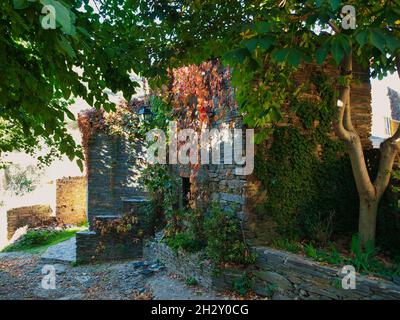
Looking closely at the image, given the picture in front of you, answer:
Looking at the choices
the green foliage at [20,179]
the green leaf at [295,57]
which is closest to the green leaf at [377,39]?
the green leaf at [295,57]

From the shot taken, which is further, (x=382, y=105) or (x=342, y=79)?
(x=382, y=105)

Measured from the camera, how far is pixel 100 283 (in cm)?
738

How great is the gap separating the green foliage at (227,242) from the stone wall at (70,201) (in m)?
10.2

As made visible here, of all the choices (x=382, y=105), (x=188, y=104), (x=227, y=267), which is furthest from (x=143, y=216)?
(x=382, y=105)

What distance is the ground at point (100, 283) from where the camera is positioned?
6.23 meters

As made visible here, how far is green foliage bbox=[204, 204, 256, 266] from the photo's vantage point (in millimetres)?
5793

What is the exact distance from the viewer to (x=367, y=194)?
5387 millimetres

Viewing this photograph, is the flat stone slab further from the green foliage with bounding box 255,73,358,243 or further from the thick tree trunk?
the thick tree trunk

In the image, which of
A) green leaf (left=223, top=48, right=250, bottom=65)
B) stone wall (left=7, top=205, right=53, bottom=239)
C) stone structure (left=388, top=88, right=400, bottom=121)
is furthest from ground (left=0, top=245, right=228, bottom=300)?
stone structure (left=388, top=88, right=400, bottom=121)

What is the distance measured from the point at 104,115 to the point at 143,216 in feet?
14.2

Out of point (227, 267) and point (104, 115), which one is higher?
point (104, 115)

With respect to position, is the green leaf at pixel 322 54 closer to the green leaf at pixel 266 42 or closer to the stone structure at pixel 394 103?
the green leaf at pixel 266 42

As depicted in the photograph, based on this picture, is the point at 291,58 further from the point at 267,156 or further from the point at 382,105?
the point at 382,105

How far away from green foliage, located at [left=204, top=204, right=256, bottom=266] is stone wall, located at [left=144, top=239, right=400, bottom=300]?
0.17 meters
